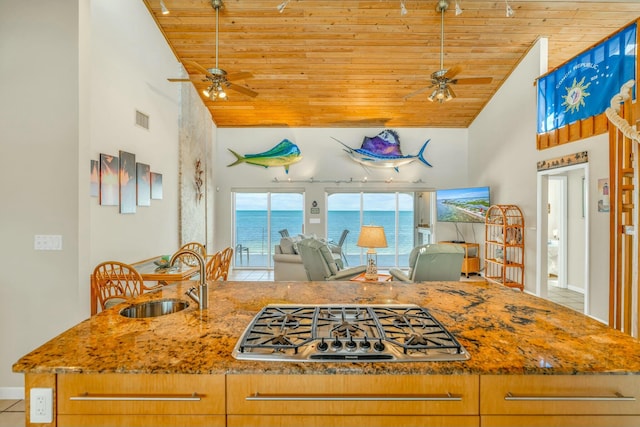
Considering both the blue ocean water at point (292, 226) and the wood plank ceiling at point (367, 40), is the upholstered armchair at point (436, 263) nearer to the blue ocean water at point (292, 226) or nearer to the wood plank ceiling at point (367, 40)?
the wood plank ceiling at point (367, 40)

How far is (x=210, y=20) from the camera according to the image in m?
4.53

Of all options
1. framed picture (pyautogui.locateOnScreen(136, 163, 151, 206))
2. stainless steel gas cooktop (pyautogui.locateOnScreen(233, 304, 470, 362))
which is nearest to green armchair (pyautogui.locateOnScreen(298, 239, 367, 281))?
framed picture (pyautogui.locateOnScreen(136, 163, 151, 206))

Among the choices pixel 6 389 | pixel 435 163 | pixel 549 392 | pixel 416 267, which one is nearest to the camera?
pixel 549 392

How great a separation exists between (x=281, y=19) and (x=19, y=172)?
3687 millimetres

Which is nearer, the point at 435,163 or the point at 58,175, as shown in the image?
the point at 58,175

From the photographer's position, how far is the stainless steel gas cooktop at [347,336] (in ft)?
3.59

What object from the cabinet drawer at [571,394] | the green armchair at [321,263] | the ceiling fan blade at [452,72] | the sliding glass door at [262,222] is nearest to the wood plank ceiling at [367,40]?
the ceiling fan blade at [452,72]

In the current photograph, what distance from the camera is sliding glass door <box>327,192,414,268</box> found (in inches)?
296

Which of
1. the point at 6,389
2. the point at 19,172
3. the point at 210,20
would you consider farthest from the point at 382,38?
the point at 6,389

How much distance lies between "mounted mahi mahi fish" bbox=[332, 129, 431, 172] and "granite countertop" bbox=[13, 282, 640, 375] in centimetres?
558

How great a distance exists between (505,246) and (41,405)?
19.6 feet

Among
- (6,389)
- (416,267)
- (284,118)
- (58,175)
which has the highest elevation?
(284,118)

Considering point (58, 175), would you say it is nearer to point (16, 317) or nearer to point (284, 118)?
point (16, 317)

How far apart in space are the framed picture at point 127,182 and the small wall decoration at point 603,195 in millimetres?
5730
